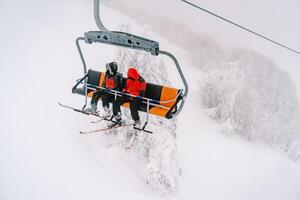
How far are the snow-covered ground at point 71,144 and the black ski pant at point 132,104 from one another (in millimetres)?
6552

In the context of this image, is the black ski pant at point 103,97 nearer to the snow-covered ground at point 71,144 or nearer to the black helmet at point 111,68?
the black helmet at point 111,68

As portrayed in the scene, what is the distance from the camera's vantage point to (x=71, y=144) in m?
11.1

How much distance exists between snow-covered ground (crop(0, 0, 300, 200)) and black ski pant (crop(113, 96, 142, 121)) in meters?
6.55

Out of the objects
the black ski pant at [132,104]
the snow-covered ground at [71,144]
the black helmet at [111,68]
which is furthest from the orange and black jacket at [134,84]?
the snow-covered ground at [71,144]

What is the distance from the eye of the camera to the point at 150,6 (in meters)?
21.3

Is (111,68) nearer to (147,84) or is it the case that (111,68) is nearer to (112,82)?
(112,82)

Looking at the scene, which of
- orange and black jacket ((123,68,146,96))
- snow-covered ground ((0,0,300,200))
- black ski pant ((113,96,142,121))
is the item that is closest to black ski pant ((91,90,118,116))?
black ski pant ((113,96,142,121))

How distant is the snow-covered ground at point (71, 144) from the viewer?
10500mm

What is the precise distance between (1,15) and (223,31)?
13.5 meters

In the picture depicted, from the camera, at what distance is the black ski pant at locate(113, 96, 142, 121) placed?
416cm

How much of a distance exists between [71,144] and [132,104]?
7.45m

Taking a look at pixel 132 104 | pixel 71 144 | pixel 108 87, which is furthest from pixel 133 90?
pixel 71 144

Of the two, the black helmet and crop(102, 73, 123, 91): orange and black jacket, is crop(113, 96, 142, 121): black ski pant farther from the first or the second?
→ the black helmet

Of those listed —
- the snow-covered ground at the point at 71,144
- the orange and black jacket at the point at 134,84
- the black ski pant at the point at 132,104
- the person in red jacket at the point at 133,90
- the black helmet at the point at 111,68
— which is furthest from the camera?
the snow-covered ground at the point at 71,144
